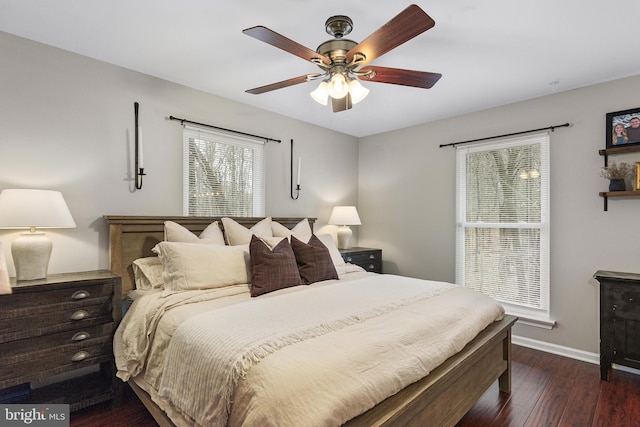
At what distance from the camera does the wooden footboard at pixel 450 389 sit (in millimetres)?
1379

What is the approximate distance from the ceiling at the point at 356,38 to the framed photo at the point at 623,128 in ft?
1.10

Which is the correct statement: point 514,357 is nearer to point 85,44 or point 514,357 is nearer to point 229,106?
point 229,106

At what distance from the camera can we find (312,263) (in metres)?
2.75

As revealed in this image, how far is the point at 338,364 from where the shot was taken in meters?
1.32

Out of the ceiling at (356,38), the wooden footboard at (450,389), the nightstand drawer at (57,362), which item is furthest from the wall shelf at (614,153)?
the nightstand drawer at (57,362)

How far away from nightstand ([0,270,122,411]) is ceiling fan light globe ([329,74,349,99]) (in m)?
1.94

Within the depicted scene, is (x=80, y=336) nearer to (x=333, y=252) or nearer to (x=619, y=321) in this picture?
(x=333, y=252)

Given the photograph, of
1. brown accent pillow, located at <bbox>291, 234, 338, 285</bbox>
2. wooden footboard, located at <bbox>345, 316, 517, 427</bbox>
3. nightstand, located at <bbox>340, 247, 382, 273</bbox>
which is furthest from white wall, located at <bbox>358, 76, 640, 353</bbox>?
brown accent pillow, located at <bbox>291, 234, 338, 285</bbox>

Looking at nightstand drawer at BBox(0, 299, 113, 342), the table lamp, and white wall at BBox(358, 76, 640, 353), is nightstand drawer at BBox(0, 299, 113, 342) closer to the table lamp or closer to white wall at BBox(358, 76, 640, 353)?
the table lamp

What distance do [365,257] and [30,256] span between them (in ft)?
10.7

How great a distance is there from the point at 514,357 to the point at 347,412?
2.69 metres

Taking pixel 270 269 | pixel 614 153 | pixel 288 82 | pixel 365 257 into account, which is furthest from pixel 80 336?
pixel 614 153

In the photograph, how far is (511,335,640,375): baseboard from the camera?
2.94 metres

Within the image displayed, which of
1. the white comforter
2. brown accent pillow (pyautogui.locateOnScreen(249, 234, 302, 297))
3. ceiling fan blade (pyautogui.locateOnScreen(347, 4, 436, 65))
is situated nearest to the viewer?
the white comforter
